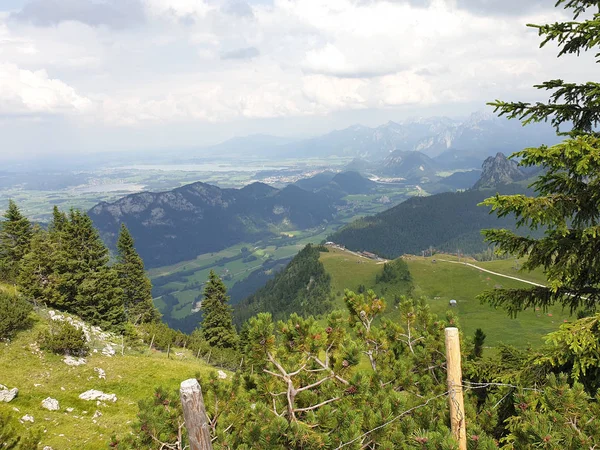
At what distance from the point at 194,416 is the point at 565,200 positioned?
8.78 meters

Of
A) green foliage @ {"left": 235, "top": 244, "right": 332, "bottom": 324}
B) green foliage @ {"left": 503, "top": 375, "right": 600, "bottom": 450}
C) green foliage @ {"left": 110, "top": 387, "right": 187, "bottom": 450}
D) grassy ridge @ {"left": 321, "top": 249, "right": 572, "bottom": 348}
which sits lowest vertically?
green foliage @ {"left": 235, "top": 244, "right": 332, "bottom": 324}

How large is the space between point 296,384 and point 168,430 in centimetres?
345

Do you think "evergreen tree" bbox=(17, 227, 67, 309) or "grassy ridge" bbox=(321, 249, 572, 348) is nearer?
"evergreen tree" bbox=(17, 227, 67, 309)

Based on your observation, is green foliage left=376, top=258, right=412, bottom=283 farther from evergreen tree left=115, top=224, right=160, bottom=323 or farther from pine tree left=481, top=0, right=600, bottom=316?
pine tree left=481, top=0, right=600, bottom=316

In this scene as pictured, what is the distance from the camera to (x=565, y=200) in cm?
791

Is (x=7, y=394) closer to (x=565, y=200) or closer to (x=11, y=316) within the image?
(x=11, y=316)

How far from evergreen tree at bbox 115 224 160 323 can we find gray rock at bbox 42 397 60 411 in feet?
120

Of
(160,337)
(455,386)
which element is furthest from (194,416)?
(160,337)

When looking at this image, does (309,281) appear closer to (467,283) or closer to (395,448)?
(467,283)

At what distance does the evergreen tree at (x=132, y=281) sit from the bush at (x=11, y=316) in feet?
92.3

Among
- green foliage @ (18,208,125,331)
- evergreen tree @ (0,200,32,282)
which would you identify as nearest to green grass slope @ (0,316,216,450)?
green foliage @ (18,208,125,331)

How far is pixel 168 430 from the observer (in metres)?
8.84

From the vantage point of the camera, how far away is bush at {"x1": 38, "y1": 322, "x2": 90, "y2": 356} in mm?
24281

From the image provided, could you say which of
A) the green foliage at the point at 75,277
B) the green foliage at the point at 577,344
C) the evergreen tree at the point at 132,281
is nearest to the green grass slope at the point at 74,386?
the green foliage at the point at 75,277
